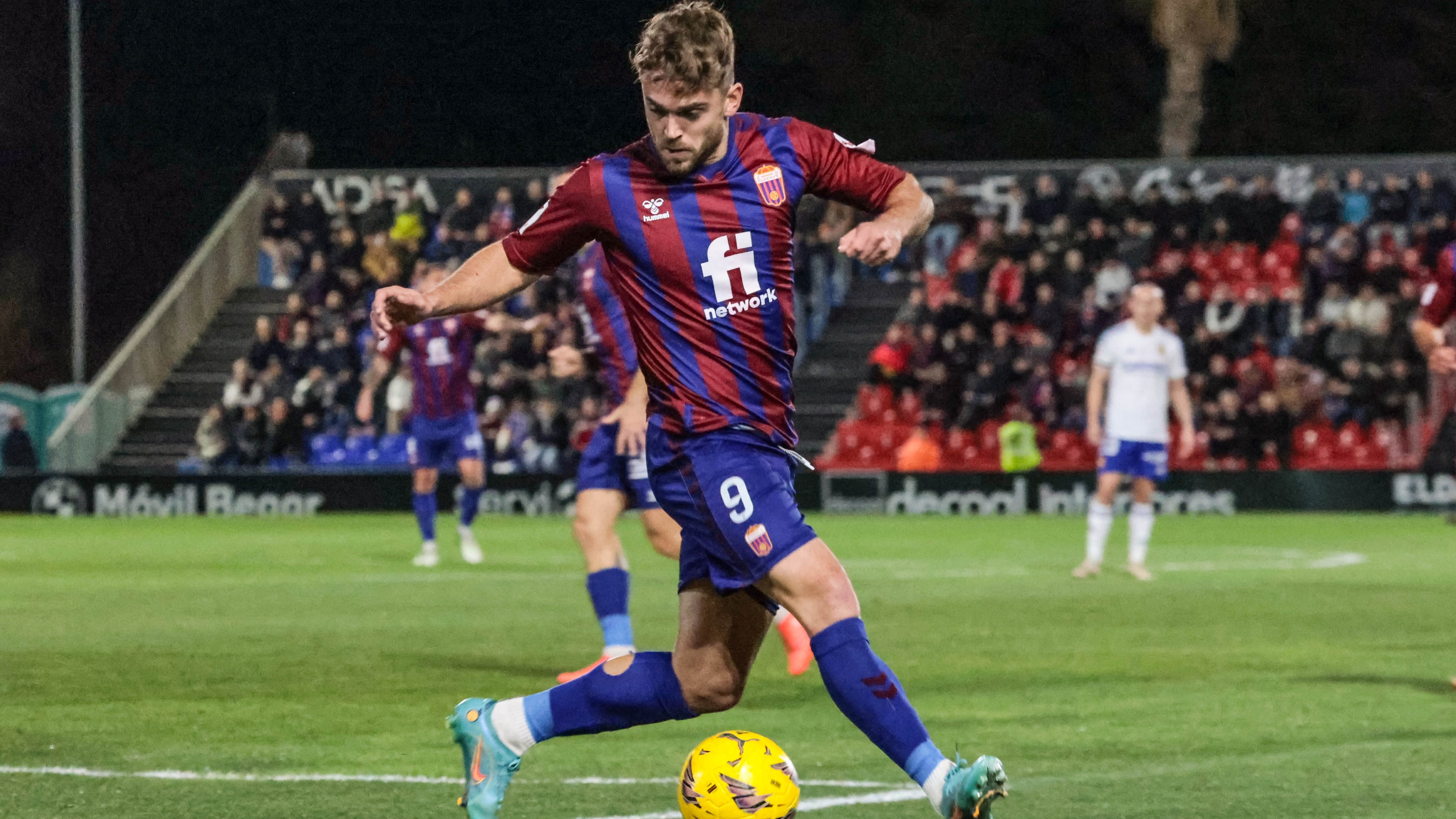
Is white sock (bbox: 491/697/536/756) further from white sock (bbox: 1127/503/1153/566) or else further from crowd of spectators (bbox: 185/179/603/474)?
crowd of spectators (bbox: 185/179/603/474)

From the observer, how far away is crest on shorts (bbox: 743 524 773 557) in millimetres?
5172

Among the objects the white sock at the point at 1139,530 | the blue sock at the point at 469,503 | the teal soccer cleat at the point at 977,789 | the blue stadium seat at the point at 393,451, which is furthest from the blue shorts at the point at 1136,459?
the blue stadium seat at the point at 393,451

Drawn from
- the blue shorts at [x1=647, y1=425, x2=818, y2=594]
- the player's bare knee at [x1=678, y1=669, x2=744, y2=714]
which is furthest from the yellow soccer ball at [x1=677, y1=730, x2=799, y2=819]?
the blue shorts at [x1=647, y1=425, x2=818, y2=594]

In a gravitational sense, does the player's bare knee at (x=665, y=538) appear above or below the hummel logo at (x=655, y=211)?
below

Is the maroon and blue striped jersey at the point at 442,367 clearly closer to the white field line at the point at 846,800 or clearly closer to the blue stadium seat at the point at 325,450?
the white field line at the point at 846,800

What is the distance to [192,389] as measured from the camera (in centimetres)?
3134

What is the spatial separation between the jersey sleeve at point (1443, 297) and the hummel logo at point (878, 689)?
16.4 feet

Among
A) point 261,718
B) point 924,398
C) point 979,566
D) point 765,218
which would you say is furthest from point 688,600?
point 924,398

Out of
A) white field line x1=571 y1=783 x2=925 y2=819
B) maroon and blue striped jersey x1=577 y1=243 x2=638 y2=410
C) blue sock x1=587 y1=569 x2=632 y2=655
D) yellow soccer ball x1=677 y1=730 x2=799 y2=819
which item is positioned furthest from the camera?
maroon and blue striped jersey x1=577 y1=243 x2=638 y2=410

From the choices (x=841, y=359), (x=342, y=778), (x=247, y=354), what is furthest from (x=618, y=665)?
(x=247, y=354)

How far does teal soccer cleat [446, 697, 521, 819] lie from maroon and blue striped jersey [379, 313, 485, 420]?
1146cm

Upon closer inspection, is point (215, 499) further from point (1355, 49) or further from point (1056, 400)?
point (1355, 49)

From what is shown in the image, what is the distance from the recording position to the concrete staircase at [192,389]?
30188 millimetres

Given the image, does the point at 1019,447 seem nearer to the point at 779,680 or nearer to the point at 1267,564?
the point at 1267,564
